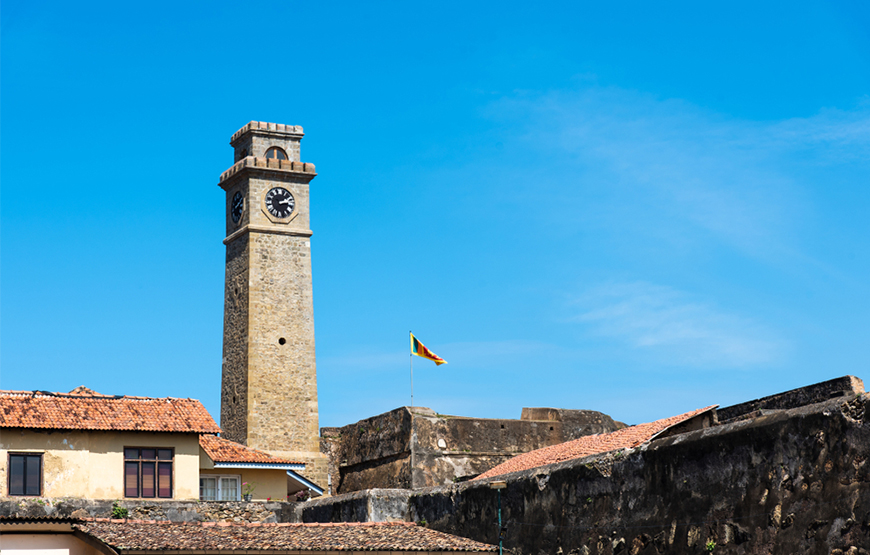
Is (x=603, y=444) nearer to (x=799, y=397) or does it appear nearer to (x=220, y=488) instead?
(x=799, y=397)

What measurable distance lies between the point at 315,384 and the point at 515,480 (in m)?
33.9

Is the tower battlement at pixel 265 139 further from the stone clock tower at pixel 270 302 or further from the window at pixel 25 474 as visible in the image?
the window at pixel 25 474

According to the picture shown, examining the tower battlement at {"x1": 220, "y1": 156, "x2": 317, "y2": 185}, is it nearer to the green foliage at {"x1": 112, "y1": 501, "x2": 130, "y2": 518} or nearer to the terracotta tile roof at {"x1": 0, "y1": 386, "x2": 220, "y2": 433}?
the terracotta tile roof at {"x1": 0, "y1": 386, "x2": 220, "y2": 433}

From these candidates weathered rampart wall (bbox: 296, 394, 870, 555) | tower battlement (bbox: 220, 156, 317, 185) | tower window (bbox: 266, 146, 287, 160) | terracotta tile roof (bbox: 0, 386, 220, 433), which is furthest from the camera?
tower window (bbox: 266, 146, 287, 160)

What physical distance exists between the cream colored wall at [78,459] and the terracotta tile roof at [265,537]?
13.8 meters

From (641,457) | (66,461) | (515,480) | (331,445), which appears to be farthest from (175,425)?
(641,457)

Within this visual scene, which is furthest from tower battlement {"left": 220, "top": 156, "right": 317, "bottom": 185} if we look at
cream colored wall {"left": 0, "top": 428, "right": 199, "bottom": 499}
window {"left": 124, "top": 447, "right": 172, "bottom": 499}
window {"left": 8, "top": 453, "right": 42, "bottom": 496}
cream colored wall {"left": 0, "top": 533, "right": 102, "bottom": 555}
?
cream colored wall {"left": 0, "top": 533, "right": 102, "bottom": 555}

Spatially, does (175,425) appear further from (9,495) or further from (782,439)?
(782,439)

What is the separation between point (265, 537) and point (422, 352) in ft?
66.2

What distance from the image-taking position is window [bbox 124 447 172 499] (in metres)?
25.9

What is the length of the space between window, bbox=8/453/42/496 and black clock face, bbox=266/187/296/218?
21.5 metres

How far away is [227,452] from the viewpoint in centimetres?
3003

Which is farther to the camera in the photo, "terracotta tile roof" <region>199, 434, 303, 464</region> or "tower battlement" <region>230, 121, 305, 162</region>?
"tower battlement" <region>230, 121, 305, 162</region>

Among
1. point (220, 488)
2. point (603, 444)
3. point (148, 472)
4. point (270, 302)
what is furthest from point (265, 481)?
point (603, 444)
